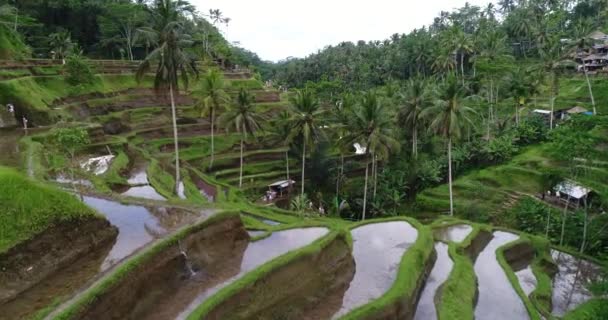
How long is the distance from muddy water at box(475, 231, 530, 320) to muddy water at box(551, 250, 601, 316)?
3030mm

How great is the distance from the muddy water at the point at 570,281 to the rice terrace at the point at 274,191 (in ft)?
0.43

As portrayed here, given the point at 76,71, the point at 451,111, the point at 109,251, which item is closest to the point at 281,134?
the point at 451,111

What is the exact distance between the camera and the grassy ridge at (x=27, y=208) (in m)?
12.7

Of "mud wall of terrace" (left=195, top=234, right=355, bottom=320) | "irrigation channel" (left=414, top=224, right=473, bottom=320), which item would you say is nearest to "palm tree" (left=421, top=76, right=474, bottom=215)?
"irrigation channel" (left=414, top=224, right=473, bottom=320)

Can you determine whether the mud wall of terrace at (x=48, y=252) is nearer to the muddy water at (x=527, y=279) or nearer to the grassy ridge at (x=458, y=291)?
the grassy ridge at (x=458, y=291)

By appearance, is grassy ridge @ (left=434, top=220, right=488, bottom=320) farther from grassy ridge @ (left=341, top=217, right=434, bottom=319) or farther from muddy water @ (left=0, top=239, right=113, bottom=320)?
muddy water @ (left=0, top=239, right=113, bottom=320)

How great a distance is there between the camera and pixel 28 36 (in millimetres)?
58031

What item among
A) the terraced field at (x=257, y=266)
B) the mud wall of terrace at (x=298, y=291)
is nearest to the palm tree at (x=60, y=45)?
the terraced field at (x=257, y=266)

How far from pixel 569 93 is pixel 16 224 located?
6908cm

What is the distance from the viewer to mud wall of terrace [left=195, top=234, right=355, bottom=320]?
14130 millimetres

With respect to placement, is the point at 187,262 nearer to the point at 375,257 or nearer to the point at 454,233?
the point at 375,257

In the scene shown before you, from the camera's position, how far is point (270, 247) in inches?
722

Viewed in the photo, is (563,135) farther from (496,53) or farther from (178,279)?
(496,53)

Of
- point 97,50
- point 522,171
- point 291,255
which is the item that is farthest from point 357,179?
point 97,50
